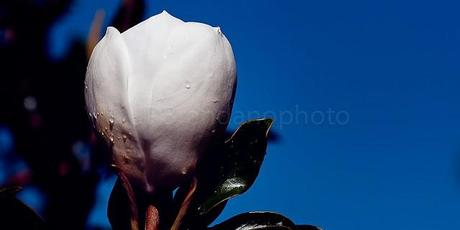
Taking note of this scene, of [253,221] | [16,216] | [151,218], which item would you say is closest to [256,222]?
[253,221]

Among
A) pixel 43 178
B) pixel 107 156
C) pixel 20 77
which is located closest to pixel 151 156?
pixel 107 156

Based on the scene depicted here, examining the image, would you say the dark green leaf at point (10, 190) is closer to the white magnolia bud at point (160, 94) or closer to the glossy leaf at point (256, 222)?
the white magnolia bud at point (160, 94)

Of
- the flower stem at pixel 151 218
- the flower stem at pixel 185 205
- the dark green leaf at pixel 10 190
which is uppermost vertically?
the flower stem at pixel 185 205

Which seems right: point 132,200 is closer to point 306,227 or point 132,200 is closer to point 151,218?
point 151,218

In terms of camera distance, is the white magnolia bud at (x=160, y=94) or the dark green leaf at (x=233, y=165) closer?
the white magnolia bud at (x=160, y=94)

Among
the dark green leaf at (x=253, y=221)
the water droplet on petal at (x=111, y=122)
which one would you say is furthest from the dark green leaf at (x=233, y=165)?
the water droplet on petal at (x=111, y=122)

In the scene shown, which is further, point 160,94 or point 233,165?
point 233,165

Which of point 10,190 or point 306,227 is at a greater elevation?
point 306,227

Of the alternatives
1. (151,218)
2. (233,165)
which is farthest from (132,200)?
(233,165)

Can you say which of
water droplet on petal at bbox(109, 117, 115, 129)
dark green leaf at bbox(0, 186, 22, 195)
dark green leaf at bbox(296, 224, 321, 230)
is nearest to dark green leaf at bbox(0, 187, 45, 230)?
dark green leaf at bbox(0, 186, 22, 195)
